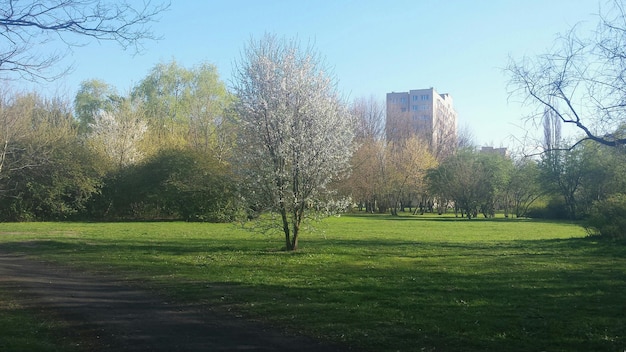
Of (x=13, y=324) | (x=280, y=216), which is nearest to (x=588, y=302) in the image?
(x=13, y=324)

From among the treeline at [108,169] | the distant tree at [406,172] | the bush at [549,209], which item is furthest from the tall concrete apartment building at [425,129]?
the treeline at [108,169]

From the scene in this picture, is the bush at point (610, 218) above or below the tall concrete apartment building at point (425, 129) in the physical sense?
below

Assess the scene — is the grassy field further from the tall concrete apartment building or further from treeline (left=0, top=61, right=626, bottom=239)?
the tall concrete apartment building

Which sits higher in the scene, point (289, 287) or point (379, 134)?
point (379, 134)

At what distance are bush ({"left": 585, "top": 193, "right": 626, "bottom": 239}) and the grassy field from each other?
211 cm

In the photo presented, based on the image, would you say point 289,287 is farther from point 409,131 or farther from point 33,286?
point 409,131

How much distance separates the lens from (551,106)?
14.1 m

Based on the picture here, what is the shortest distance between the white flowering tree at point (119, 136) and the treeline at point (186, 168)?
98mm

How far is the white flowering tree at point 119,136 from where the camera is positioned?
45.9 metres

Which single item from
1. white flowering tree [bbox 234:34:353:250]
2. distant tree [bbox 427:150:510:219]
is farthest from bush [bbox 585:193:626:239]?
distant tree [bbox 427:150:510:219]

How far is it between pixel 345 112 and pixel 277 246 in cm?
612

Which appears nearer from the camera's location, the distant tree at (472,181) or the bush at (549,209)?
the distant tree at (472,181)

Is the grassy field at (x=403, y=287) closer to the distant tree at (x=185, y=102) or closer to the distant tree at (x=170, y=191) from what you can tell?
the distant tree at (x=170, y=191)

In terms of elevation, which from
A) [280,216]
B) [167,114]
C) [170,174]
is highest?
[167,114]
